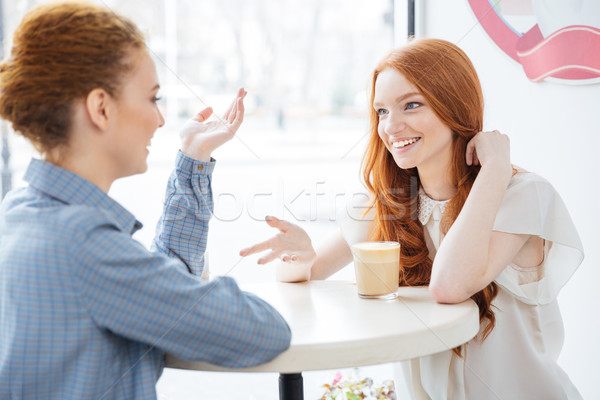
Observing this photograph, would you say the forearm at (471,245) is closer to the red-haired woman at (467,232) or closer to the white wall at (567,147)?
the red-haired woman at (467,232)

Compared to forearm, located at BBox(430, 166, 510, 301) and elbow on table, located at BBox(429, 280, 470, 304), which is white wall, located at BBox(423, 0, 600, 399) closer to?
forearm, located at BBox(430, 166, 510, 301)

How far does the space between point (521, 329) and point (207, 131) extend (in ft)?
2.54

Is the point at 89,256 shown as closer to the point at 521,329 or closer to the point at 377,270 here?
the point at 377,270

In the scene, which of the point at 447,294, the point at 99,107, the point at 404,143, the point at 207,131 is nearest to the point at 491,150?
the point at 404,143

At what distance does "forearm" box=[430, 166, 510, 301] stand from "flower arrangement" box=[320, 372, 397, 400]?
123 centimetres

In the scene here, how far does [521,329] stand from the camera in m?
1.21

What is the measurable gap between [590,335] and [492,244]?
2.22 ft

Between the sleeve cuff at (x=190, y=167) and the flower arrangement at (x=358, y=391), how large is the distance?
133 centimetres

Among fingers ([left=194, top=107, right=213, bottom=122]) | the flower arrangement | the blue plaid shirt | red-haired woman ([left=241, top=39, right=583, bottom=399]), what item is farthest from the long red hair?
the flower arrangement

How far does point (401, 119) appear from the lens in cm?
128

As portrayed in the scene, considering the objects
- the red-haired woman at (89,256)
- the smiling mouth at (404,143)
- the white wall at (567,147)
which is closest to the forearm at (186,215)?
the red-haired woman at (89,256)

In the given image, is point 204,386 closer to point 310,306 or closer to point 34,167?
point 310,306

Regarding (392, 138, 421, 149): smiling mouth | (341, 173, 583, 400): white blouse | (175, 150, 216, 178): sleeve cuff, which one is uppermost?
(392, 138, 421, 149): smiling mouth

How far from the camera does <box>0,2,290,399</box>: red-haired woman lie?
72cm
